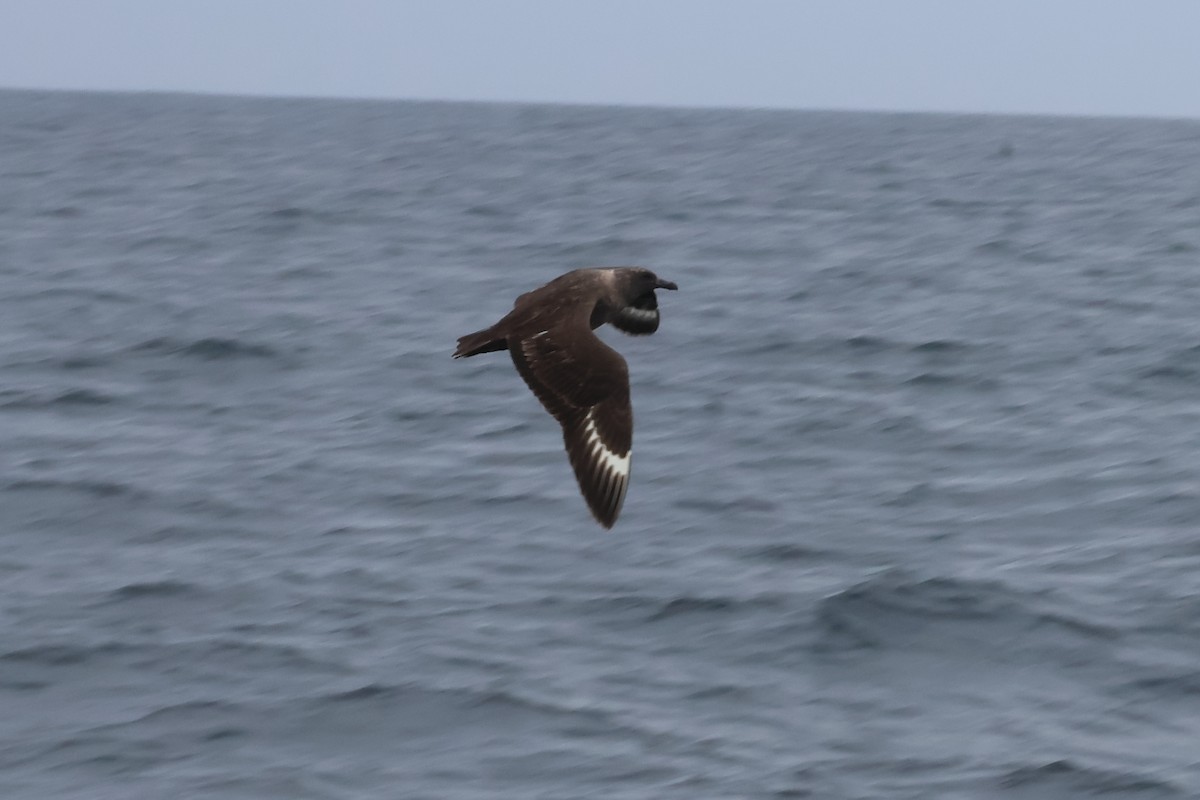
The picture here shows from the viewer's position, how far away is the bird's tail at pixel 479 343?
700 cm

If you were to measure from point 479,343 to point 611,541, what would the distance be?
387cm

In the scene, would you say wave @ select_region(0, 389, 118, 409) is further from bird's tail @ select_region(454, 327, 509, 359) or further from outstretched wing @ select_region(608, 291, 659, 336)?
bird's tail @ select_region(454, 327, 509, 359)

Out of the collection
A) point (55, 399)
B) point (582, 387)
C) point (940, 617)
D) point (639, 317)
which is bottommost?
point (940, 617)

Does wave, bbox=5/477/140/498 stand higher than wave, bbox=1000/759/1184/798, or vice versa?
wave, bbox=5/477/140/498

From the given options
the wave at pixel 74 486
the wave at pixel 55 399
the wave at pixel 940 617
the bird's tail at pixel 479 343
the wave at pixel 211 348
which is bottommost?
the wave at pixel 940 617

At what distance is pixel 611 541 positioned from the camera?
1076 centimetres

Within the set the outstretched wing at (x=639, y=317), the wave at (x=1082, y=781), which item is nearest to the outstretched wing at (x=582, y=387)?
the outstretched wing at (x=639, y=317)

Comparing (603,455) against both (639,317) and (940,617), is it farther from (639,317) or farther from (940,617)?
(940,617)

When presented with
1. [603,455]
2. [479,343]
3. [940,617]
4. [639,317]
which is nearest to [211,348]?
[940,617]

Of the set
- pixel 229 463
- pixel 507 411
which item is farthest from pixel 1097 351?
pixel 229 463

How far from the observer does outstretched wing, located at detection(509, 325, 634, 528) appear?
22.6 feet

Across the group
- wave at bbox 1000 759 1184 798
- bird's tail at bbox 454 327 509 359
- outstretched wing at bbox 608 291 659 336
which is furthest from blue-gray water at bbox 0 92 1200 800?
bird's tail at bbox 454 327 509 359

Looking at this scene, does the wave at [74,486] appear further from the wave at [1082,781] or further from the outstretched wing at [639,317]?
the wave at [1082,781]

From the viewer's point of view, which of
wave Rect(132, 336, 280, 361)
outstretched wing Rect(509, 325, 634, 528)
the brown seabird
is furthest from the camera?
wave Rect(132, 336, 280, 361)
